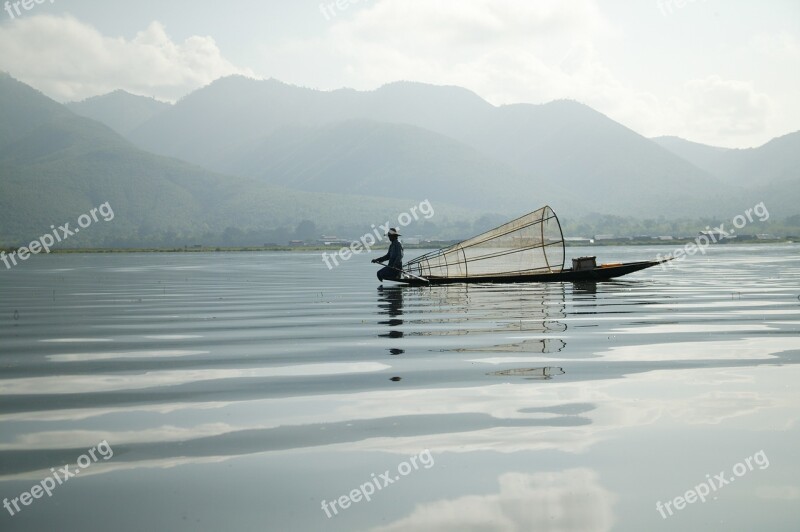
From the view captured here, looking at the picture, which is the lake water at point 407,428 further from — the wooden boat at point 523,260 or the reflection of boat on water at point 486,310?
the wooden boat at point 523,260

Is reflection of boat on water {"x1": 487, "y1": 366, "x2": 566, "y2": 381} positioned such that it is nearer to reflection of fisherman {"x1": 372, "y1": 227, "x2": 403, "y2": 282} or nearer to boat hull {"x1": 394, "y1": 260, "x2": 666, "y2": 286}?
reflection of fisherman {"x1": 372, "y1": 227, "x2": 403, "y2": 282}

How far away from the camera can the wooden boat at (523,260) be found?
39.5 metres

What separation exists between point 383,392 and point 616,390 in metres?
3.90

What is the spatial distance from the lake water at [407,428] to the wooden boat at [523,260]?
1670 cm

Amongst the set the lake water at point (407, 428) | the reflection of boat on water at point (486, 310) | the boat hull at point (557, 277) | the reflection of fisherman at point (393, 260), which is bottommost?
the lake water at point (407, 428)

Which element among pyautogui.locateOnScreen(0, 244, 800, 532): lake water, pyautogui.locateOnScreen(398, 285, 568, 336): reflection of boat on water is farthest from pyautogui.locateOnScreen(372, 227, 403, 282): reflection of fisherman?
pyautogui.locateOnScreen(0, 244, 800, 532): lake water

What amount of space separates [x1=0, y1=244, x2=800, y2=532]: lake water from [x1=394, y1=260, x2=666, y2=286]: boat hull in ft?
53.1

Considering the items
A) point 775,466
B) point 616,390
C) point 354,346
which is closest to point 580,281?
point 354,346

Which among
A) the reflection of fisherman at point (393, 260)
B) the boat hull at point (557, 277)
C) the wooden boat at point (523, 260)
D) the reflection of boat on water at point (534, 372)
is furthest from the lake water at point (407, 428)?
the wooden boat at point (523, 260)

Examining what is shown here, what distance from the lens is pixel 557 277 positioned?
39281mm

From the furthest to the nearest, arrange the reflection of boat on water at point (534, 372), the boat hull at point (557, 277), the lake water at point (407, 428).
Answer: the boat hull at point (557, 277) < the reflection of boat on water at point (534, 372) < the lake water at point (407, 428)

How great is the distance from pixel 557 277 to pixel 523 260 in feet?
6.98

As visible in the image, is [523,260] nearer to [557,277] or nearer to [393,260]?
[557,277]

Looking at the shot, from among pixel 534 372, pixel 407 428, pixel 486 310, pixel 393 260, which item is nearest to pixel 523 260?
pixel 393 260
